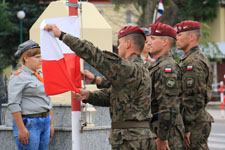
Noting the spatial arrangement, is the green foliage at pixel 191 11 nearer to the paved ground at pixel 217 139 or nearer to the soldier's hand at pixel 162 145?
the paved ground at pixel 217 139

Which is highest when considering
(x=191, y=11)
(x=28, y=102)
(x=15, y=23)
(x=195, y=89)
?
(x=191, y=11)

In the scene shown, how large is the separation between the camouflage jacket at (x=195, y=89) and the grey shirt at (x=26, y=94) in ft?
5.69

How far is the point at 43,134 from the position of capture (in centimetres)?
565

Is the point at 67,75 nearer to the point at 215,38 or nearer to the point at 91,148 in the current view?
the point at 91,148

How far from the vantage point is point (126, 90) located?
4.28 m

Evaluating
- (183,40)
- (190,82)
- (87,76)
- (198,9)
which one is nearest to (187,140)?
(190,82)

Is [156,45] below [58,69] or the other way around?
the other way around

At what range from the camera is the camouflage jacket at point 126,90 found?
13.5ft

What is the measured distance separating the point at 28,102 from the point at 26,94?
0.09 metres

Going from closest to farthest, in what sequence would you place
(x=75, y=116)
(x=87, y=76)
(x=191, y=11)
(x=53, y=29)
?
(x=53, y=29) → (x=87, y=76) → (x=75, y=116) → (x=191, y=11)

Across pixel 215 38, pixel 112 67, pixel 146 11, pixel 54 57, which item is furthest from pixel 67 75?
pixel 215 38

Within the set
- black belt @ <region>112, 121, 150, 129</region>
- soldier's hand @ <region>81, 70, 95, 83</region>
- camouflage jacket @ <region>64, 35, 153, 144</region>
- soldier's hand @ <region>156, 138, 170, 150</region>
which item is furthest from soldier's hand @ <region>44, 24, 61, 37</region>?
soldier's hand @ <region>156, 138, 170, 150</region>

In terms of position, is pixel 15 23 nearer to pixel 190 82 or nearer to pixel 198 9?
pixel 198 9

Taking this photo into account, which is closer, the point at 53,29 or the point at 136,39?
the point at 53,29
